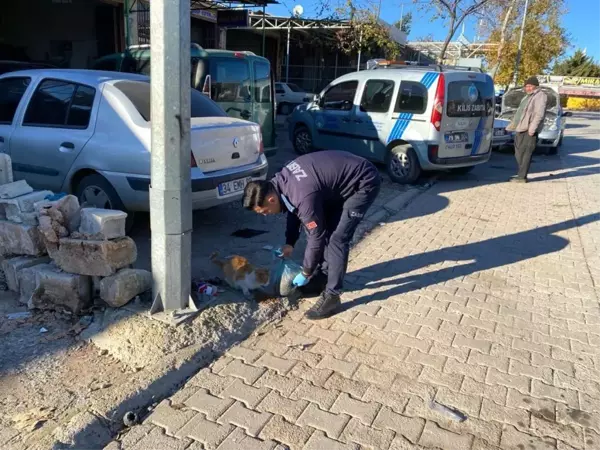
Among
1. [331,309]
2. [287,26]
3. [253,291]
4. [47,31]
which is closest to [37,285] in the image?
[253,291]

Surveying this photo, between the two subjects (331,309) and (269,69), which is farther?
(269,69)

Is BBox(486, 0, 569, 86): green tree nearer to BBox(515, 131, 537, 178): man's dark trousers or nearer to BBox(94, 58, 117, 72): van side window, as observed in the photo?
BBox(515, 131, 537, 178): man's dark trousers

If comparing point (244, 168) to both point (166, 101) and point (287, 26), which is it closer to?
point (166, 101)

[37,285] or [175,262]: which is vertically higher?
[175,262]

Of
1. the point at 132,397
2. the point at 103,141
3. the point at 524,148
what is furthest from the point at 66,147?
the point at 524,148

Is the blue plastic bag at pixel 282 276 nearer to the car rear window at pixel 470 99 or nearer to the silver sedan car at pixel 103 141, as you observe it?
the silver sedan car at pixel 103 141

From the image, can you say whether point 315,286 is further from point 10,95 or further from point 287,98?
point 287,98

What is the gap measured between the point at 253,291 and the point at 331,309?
0.68 m

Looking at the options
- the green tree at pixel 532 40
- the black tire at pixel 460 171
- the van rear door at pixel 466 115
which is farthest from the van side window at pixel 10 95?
the green tree at pixel 532 40

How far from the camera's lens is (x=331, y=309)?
12.9 feet

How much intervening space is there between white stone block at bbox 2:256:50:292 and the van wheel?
6.44 metres

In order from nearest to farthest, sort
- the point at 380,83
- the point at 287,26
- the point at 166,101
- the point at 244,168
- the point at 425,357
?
the point at 166,101, the point at 425,357, the point at 244,168, the point at 380,83, the point at 287,26

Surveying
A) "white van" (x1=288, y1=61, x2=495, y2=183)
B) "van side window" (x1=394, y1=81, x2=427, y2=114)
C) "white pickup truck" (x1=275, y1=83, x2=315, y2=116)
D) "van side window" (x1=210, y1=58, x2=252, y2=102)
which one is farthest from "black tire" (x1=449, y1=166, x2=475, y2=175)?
"white pickup truck" (x1=275, y1=83, x2=315, y2=116)

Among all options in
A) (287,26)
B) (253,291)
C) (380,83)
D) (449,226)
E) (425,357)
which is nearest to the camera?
(425,357)
